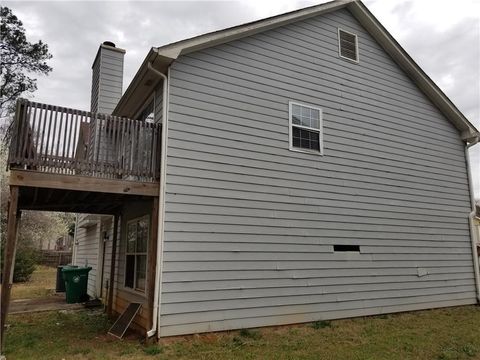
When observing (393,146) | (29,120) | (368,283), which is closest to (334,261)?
(368,283)

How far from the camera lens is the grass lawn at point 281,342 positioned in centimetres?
587

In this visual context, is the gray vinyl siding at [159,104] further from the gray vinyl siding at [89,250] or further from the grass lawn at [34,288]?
the grass lawn at [34,288]

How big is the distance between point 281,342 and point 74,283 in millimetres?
7362

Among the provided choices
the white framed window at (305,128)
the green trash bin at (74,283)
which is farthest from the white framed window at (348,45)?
the green trash bin at (74,283)

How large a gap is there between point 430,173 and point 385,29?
13.1 ft

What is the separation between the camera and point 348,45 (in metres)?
9.74

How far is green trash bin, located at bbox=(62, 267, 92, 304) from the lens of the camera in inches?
444

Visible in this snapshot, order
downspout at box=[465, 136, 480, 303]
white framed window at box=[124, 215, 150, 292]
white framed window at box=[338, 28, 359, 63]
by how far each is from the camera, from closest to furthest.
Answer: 1. white framed window at box=[124, 215, 150, 292]
2. white framed window at box=[338, 28, 359, 63]
3. downspout at box=[465, 136, 480, 303]

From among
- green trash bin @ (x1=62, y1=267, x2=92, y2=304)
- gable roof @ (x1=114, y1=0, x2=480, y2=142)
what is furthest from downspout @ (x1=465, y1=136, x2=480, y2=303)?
green trash bin @ (x1=62, y1=267, x2=92, y2=304)

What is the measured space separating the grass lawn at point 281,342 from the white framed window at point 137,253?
3.58ft

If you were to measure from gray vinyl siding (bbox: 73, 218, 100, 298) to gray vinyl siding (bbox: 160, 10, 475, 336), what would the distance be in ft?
21.7

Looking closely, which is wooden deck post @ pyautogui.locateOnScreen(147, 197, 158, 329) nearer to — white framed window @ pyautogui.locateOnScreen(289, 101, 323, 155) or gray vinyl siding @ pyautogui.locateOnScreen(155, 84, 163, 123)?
gray vinyl siding @ pyautogui.locateOnScreen(155, 84, 163, 123)

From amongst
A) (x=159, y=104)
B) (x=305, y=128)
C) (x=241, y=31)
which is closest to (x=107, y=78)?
(x=159, y=104)

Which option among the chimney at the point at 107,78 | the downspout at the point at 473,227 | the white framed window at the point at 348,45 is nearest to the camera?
the white framed window at the point at 348,45
